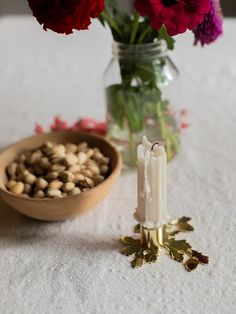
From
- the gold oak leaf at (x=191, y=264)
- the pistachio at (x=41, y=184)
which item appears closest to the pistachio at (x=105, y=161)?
the pistachio at (x=41, y=184)

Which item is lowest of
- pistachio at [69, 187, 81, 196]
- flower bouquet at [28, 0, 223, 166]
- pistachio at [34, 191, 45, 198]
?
pistachio at [34, 191, 45, 198]

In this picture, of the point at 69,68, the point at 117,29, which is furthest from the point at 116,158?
the point at 69,68

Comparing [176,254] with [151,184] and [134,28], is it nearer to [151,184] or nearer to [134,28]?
[151,184]

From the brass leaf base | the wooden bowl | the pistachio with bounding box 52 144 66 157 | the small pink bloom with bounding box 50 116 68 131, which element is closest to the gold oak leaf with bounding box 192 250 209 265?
the brass leaf base

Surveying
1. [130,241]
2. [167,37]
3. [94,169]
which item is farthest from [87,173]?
[167,37]

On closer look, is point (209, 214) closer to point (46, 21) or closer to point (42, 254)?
point (42, 254)

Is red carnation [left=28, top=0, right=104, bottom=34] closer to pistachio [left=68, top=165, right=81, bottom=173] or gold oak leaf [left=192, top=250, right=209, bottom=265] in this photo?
pistachio [left=68, top=165, right=81, bottom=173]

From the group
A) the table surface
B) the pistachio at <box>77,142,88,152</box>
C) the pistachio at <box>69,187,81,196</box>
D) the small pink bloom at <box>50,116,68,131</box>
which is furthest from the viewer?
the small pink bloom at <box>50,116,68,131</box>
